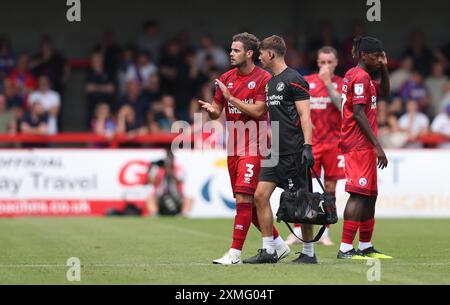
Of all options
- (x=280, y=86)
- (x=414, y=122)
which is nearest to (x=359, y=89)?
(x=280, y=86)

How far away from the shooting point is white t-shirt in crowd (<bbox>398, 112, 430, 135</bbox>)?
76.6ft

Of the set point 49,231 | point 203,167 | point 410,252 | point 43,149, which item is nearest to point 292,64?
point 203,167

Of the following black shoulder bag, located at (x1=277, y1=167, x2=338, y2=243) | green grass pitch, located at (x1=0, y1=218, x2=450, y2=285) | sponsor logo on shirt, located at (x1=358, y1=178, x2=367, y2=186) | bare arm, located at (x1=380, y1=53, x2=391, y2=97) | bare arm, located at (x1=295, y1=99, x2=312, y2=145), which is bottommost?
green grass pitch, located at (x1=0, y1=218, x2=450, y2=285)

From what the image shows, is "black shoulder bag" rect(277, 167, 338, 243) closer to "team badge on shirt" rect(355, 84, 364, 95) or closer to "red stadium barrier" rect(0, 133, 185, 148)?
"team badge on shirt" rect(355, 84, 364, 95)

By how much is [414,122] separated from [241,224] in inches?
511

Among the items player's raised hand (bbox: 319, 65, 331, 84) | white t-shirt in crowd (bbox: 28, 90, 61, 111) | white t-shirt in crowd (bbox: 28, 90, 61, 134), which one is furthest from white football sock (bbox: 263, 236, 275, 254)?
white t-shirt in crowd (bbox: 28, 90, 61, 111)

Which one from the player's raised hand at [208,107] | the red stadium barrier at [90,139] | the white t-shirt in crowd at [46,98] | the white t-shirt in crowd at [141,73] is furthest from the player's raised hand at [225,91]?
the white t-shirt in crowd at [141,73]

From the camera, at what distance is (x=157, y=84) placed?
24.9 meters

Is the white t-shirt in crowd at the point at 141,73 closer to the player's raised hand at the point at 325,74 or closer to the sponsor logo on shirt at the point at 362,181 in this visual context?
the player's raised hand at the point at 325,74

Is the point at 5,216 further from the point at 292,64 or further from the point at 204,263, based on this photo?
the point at 204,263

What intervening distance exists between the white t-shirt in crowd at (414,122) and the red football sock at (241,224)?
12501 mm

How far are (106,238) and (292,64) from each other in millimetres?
10632

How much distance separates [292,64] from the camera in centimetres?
2494

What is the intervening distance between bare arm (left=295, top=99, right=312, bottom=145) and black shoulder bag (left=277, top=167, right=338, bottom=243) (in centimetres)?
61
